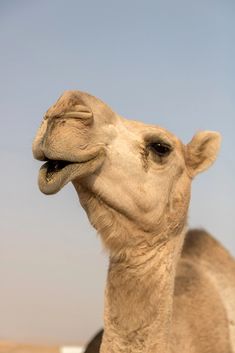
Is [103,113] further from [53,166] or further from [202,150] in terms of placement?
[202,150]

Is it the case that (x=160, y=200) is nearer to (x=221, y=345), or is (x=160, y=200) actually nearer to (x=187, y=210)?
(x=187, y=210)

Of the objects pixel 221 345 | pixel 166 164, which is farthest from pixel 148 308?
pixel 221 345

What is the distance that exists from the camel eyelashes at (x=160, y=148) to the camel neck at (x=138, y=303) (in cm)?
43

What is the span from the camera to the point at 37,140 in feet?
7.75

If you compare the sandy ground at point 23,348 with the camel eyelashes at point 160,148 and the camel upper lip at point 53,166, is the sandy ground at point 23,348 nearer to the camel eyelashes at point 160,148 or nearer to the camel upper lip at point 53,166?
the camel eyelashes at point 160,148

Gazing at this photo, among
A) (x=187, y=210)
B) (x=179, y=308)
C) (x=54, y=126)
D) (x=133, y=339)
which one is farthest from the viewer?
(x=179, y=308)

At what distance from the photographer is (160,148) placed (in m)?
2.87

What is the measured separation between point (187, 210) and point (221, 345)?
1.06m

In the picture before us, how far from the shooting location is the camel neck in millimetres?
2723

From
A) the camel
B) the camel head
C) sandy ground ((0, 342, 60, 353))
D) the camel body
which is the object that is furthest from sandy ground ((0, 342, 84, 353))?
the camel head

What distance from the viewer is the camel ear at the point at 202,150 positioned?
127 inches

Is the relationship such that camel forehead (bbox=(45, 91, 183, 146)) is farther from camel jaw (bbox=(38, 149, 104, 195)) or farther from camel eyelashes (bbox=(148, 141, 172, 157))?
camel jaw (bbox=(38, 149, 104, 195))

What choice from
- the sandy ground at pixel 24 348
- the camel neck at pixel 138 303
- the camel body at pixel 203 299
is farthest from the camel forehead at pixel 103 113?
the sandy ground at pixel 24 348

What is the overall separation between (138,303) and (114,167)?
615mm
